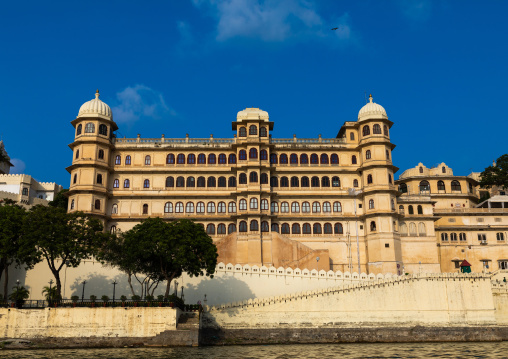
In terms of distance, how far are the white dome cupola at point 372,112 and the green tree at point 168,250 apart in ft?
97.5

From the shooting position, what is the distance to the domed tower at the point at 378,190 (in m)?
59.8

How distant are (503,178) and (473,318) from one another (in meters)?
35.3

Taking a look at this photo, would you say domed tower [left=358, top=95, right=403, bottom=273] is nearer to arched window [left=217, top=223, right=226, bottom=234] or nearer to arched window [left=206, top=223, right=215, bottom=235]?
arched window [left=217, top=223, right=226, bottom=234]

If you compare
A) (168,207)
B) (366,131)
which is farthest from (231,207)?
(366,131)

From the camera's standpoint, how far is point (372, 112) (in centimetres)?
6462

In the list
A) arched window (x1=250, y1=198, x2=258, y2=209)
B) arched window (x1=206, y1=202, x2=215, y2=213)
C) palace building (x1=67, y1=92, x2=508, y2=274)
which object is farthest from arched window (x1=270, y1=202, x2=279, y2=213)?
arched window (x1=206, y1=202, x2=215, y2=213)

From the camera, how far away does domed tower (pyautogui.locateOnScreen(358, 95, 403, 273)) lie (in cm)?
5975

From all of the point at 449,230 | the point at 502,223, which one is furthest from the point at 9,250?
the point at 502,223

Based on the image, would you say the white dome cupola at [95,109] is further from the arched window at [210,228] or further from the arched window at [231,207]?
Answer: the arched window at [231,207]

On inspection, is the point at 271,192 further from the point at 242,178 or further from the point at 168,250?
the point at 168,250

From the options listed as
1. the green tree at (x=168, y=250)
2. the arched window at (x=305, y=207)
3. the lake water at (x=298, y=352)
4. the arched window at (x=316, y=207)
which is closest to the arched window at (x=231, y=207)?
the arched window at (x=305, y=207)

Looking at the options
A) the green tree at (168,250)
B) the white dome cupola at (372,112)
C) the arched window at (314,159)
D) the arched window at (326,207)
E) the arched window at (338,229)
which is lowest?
the green tree at (168,250)

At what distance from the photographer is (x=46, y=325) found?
40.0 m

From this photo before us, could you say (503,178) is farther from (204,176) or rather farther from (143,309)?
(143,309)
